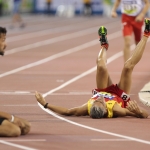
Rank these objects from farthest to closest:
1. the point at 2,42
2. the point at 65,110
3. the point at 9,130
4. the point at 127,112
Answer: the point at 65,110 → the point at 127,112 → the point at 2,42 → the point at 9,130

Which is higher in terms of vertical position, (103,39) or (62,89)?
(103,39)

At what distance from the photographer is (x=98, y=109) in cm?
1100

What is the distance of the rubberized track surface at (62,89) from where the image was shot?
9328mm

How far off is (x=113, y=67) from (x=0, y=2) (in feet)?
115

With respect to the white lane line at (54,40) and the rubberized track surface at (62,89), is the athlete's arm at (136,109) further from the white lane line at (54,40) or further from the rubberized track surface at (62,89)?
the white lane line at (54,40)

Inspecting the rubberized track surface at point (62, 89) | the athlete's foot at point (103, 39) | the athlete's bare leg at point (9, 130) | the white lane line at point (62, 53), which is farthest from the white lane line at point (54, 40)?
Answer: the athlete's bare leg at point (9, 130)

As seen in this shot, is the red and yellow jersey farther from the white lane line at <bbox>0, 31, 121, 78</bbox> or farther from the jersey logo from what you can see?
the white lane line at <bbox>0, 31, 121, 78</bbox>

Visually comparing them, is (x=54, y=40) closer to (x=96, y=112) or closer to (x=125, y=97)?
(x=125, y=97)

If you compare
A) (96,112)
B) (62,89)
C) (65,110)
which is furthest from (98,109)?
(62,89)

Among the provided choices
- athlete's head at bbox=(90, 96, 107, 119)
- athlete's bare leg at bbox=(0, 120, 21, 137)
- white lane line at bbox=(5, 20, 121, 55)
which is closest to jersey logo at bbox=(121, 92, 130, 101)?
athlete's head at bbox=(90, 96, 107, 119)

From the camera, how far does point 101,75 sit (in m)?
11.7

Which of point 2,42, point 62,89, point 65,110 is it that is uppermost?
point 2,42

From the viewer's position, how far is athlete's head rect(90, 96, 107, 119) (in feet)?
36.0

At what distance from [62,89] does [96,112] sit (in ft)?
13.5
